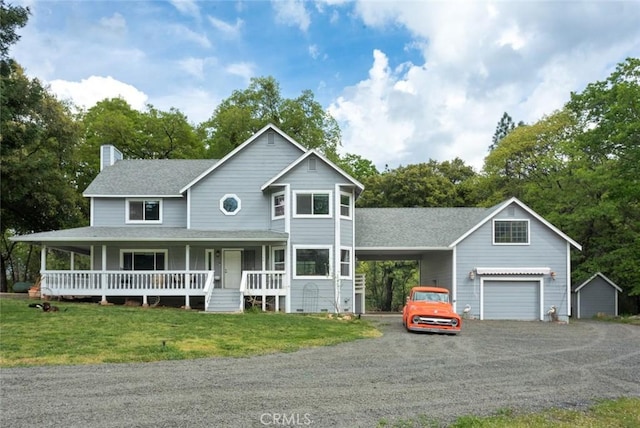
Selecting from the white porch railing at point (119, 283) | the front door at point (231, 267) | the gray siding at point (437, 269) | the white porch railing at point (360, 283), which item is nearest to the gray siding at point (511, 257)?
the gray siding at point (437, 269)

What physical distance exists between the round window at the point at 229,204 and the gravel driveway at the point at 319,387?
13.1m

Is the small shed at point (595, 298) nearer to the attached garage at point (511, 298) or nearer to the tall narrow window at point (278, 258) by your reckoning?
the attached garage at point (511, 298)

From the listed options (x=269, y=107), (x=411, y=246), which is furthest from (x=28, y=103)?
(x=269, y=107)

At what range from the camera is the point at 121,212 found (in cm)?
2723

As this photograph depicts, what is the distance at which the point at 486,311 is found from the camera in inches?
1002

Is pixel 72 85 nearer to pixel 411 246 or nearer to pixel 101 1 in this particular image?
pixel 101 1

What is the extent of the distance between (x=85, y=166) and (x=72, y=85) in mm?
6452

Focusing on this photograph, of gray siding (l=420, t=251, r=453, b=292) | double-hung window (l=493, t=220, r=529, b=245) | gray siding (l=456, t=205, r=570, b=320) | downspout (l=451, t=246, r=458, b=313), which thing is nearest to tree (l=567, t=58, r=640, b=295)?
gray siding (l=456, t=205, r=570, b=320)

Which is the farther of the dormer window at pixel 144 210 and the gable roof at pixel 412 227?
the dormer window at pixel 144 210

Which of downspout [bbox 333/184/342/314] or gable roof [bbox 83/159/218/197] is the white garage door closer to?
downspout [bbox 333/184/342/314]

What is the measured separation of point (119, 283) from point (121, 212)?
4.46 metres

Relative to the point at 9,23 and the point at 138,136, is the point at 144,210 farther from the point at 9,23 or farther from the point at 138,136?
the point at 138,136

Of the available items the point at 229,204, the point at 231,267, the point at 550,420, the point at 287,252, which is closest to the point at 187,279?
the point at 231,267

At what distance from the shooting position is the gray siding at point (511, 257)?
25.4m
